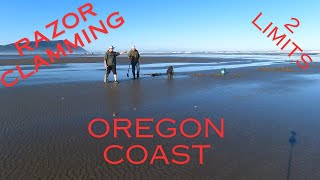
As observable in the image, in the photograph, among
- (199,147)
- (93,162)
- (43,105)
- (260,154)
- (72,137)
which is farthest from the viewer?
(43,105)

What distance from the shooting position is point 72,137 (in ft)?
21.7

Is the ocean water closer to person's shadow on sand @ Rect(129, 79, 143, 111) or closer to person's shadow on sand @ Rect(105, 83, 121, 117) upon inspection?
person's shadow on sand @ Rect(105, 83, 121, 117)

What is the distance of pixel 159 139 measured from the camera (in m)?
6.58

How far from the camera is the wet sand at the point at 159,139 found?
4953mm

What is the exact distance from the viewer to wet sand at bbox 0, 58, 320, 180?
4.95m

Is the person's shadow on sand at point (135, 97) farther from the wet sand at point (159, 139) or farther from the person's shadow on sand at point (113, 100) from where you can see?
the person's shadow on sand at point (113, 100)

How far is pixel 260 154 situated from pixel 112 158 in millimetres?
→ 2700

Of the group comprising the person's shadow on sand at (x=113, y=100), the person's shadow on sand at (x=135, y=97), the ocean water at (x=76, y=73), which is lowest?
the ocean water at (x=76, y=73)

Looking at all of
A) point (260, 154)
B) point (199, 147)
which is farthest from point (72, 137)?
point (260, 154)

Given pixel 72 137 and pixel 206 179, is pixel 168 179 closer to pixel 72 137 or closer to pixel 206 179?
pixel 206 179
